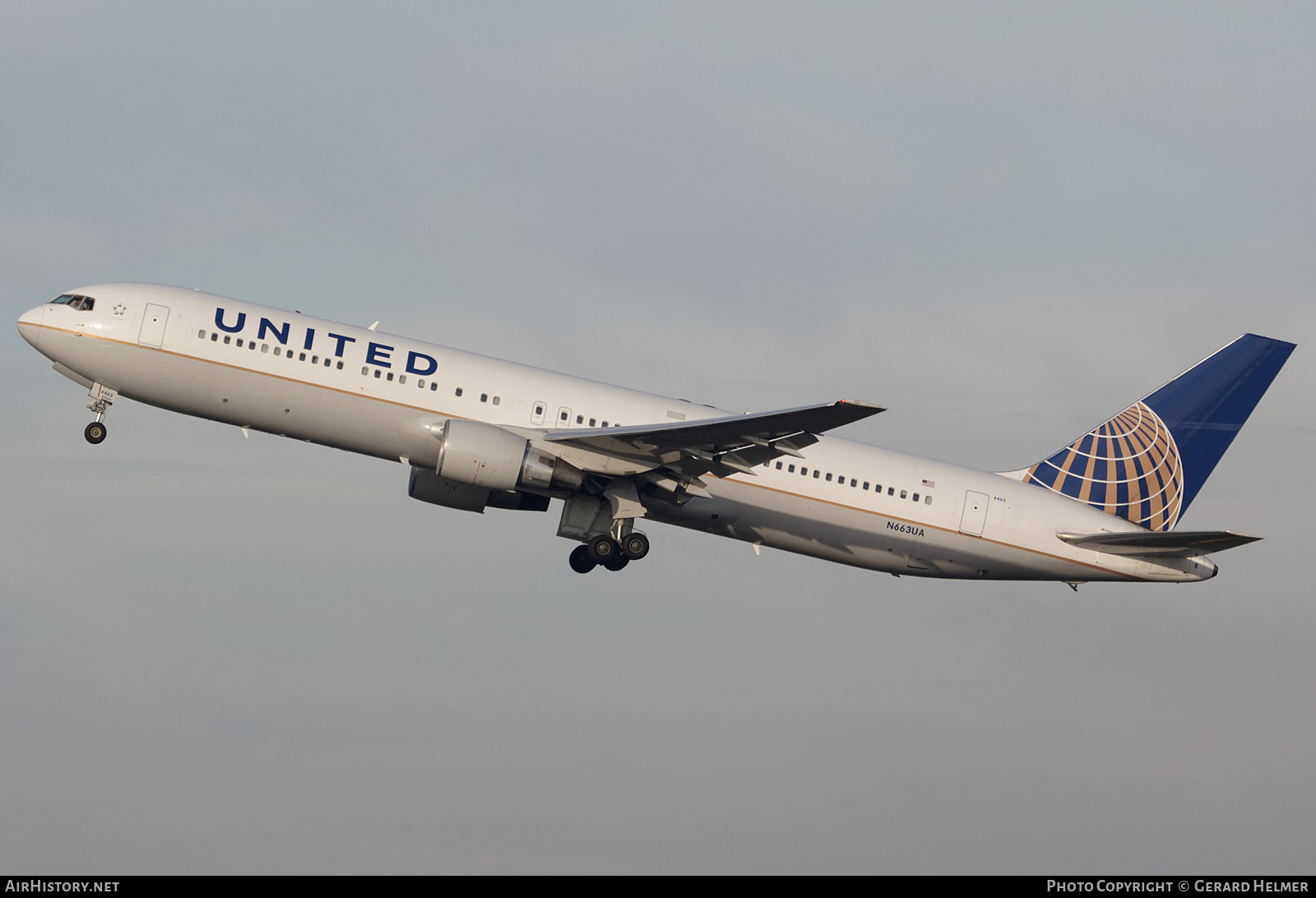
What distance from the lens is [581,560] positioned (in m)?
39.5

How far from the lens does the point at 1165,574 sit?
131 ft

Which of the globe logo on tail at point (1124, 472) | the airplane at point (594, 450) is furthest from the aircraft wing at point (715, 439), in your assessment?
the globe logo on tail at point (1124, 472)

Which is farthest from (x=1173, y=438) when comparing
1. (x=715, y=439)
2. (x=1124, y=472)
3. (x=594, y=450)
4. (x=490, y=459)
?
(x=490, y=459)

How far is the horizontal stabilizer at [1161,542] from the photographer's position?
1453 inches

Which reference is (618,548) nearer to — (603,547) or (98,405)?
(603,547)

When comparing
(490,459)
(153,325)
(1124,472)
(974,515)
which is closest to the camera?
(490,459)

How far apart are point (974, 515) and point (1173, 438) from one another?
948 centimetres

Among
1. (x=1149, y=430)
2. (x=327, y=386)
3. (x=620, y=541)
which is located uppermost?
(x=1149, y=430)

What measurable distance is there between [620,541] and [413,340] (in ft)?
26.4

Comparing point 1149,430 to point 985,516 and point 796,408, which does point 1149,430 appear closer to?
point 985,516

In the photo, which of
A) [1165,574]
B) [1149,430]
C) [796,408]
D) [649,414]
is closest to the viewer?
[796,408]

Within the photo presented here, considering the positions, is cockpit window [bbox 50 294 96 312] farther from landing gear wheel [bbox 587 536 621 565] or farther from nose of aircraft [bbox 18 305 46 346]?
landing gear wheel [bbox 587 536 621 565]

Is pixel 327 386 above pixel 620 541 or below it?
above

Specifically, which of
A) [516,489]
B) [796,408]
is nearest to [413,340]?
[516,489]
